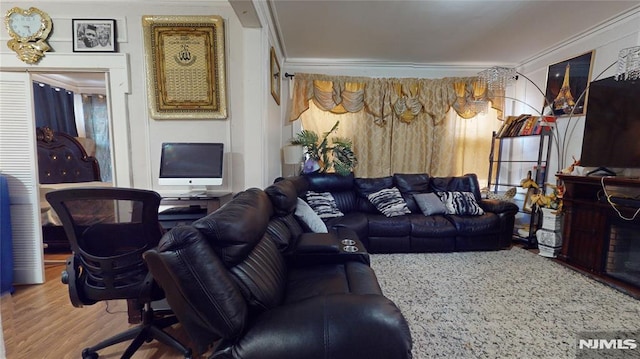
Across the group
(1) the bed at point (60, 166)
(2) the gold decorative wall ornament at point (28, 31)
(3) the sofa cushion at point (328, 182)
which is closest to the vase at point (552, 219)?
(3) the sofa cushion at point (328, 182)

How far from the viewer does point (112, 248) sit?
1470mm

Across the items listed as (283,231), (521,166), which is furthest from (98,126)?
(521,166)

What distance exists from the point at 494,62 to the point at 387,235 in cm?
321

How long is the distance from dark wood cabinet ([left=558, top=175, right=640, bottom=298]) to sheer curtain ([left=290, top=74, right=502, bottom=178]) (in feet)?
4.80

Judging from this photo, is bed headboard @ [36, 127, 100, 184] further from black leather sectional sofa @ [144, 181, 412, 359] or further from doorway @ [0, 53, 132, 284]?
black leather sectional sofa @ [144, 181, 412, 359]

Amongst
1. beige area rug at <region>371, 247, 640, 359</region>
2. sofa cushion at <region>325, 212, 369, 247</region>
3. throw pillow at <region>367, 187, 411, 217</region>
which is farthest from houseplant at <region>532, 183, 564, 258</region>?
sofa cushion at <region>325, 212, 369, 247</region>

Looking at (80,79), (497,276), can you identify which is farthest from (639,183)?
(80,79)

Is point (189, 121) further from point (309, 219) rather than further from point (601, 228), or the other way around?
point (601, 228)

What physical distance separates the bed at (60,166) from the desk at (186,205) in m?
2.01

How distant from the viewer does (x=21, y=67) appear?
7.68ft

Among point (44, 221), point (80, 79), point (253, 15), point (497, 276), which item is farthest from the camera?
point (80, 79)

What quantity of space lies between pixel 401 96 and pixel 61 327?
14.7ft

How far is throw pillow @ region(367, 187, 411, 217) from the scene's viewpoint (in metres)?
3.42

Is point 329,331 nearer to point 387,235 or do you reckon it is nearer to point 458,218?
point 387,235
